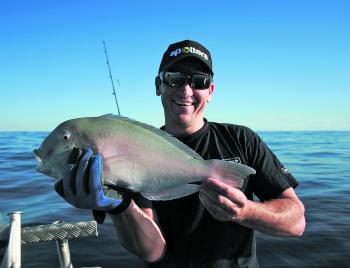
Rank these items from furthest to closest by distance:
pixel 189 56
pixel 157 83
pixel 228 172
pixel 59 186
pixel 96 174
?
pixel 157 83
pixel 189 56
pixel 59 186
pixel 228 172
pixel 96 174

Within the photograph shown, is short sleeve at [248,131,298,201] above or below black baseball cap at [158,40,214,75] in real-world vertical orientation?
below

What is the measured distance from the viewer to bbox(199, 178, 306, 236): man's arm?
9.63ft

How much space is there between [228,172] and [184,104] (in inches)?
42.7

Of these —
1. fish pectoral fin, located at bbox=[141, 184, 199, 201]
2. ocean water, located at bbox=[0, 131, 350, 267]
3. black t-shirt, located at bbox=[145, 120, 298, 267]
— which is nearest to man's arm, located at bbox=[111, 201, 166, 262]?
black t-shirt, located at bbox=[145, 120, 298, 267]

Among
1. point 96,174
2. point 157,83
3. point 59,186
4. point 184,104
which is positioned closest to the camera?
point 96,174

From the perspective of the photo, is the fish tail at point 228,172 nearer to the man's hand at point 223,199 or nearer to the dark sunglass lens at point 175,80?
the man's hand at point 223,199

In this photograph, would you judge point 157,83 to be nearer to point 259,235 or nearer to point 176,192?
point 176,192

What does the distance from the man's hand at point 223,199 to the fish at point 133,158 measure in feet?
0.18

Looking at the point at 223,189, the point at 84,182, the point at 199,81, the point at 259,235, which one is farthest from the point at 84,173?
the point at 259,235

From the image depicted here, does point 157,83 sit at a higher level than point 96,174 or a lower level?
higher

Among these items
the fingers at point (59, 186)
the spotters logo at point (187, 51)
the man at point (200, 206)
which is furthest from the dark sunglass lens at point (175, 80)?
the fingers at point (59, 186)

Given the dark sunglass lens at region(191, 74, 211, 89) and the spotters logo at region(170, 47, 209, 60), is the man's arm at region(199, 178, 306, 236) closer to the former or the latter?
the dark sunglass lens at region(191, 74, 211, 89)

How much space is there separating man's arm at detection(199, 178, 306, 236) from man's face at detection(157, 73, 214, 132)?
99cm

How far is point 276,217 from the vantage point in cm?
342
